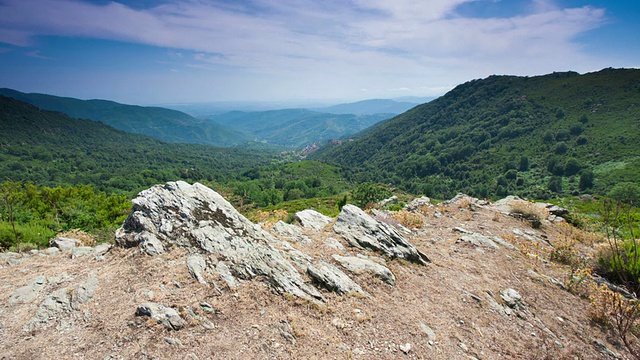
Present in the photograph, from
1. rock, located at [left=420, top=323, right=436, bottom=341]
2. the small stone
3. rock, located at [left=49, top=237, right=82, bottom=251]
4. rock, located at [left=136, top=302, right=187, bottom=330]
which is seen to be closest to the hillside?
rock, located at [left=420, top=323, right=436, bottom=341]

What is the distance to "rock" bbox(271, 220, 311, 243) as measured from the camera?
35.1ft

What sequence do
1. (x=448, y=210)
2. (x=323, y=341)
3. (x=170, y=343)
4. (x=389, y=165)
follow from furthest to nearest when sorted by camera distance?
(x=389, y=165)
(x=448, y=210)
(x=323, y=341)
(x=170, y=343)

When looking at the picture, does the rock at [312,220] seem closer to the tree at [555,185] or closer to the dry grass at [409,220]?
the dry grass at [409,220]

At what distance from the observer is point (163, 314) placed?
6.15 metres

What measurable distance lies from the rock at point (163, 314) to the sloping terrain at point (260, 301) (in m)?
0.02

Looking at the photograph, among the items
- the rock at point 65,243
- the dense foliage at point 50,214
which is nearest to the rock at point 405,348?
the rock at point 65,243

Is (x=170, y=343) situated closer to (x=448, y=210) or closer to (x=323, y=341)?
(x=323, y=341)

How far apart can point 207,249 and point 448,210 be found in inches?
624

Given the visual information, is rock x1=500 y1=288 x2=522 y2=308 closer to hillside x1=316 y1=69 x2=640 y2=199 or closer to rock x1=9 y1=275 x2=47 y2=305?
rock x1=9 y1=275 x2=47 y2=305

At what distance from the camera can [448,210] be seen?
17.8 meters

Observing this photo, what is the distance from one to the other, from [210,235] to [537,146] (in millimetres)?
167064

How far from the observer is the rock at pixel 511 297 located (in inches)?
334

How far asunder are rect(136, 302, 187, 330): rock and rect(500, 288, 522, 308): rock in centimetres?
985

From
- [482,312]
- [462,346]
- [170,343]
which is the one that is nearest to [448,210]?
[482,312]
